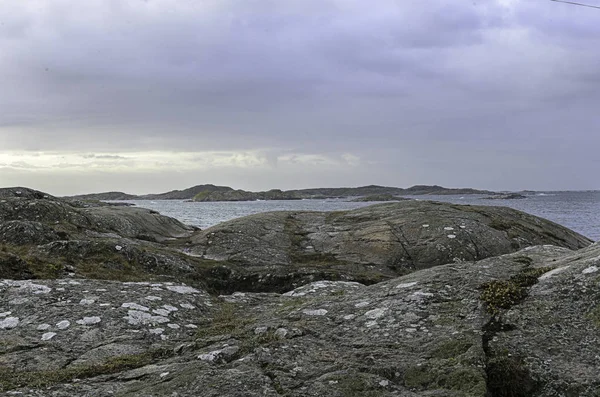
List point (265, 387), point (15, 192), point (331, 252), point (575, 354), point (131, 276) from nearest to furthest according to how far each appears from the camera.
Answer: point (265, 387) < point (575, 354) < point (131, 276) < point (331, 252) < point (15, 192)

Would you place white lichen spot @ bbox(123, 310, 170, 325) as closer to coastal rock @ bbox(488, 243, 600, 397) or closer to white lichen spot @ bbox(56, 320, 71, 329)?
white lichen spot @ bbox(56, 320, 71, 329)

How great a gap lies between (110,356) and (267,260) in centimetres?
1153

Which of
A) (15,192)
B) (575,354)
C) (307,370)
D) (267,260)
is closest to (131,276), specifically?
(267,260)

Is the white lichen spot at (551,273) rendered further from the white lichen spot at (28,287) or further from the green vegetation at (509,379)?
the white lichen spot at (28,287)

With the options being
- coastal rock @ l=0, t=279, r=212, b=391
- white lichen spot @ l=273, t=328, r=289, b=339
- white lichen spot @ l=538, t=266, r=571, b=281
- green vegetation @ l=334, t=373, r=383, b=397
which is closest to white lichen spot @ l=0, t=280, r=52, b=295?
coastal rock @ l=0, t=279, r=212, b=391

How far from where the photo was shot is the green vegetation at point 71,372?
5.78 metres

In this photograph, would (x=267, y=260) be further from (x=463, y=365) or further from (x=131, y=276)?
(x=463, y=365)

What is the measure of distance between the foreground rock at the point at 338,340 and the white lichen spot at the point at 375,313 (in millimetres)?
18

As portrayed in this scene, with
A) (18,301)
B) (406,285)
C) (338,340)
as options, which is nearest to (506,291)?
(406,285)

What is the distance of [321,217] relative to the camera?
25.4m

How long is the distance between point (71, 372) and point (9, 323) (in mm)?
2776

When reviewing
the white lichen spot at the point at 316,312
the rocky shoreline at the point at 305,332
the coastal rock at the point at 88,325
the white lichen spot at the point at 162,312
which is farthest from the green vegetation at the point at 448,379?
the white lichen spot at the point at 162,312

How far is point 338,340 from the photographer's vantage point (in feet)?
22.3

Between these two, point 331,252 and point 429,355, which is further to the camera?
point 331,252
